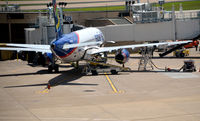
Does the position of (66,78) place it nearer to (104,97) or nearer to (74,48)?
(74,48)

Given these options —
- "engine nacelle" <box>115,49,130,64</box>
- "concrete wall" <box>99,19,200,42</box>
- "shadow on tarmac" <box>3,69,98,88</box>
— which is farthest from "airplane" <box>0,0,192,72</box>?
"concrete wall" <box>99,19,200,42</box>

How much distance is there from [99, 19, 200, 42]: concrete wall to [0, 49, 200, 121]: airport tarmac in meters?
16.3

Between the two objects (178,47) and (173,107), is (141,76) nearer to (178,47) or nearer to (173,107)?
(173,107)

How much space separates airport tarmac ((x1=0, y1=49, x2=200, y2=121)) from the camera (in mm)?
21188

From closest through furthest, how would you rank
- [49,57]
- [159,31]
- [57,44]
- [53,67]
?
[57,44], [53,67], [49,57], [159,31]

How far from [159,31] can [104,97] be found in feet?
99.7

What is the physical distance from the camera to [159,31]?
55.0 m

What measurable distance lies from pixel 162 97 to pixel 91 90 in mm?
6532

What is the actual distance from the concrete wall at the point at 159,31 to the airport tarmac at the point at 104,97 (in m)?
16.3

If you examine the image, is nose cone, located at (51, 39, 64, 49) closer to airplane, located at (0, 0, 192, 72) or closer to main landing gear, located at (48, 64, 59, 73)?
airplane, located at (0, 0, 192, 72)

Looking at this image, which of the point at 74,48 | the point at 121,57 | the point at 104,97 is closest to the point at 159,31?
the point at 121,57

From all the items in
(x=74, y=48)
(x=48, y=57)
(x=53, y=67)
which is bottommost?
(x=53, y=67)

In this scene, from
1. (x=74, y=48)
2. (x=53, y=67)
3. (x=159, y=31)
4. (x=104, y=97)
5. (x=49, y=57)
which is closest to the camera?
(x=104, y=97)

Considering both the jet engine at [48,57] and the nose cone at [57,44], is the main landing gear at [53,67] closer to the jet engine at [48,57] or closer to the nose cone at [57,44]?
the jet engine at [48,57]
